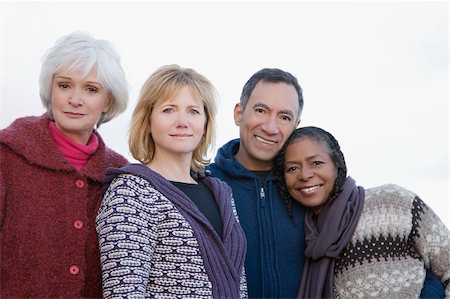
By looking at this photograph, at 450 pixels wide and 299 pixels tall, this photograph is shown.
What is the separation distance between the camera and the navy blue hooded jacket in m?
3.36

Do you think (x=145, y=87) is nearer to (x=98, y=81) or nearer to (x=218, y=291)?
(x=98, y=81)

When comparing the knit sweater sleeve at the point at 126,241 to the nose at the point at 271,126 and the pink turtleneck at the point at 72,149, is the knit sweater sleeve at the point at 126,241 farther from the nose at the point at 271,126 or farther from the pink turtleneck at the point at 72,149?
the nose at the point at 271,126

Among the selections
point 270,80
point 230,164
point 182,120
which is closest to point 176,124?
point 182,120

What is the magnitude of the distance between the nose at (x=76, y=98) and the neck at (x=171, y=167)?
0.49 metres

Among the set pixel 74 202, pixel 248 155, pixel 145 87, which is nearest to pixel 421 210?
pixel 248 155

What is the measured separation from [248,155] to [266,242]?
2.02ft

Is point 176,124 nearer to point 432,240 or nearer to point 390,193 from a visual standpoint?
point 390,193

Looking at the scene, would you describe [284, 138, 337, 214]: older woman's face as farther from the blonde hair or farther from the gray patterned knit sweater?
the blonde hair

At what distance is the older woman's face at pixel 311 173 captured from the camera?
339cm

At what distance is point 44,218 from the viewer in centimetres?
285

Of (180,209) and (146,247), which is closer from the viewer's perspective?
(146,247)

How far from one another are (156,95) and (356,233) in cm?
137

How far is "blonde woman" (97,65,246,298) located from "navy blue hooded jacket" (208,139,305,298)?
0.35 m

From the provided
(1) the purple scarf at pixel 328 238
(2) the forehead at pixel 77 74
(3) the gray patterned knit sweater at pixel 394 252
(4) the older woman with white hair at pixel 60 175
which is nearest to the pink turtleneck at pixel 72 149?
(4) the older woman with white hair at pixel 60 175
